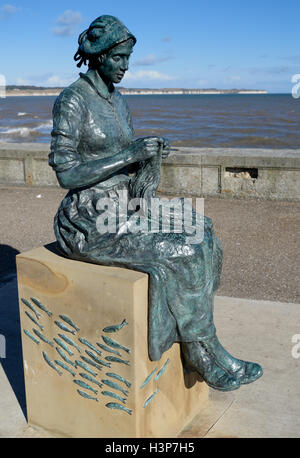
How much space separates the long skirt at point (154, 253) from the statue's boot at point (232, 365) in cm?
7

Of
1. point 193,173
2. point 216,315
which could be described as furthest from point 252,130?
point 216,315

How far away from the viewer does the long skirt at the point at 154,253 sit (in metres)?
3.08

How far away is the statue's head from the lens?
3131 millimetres

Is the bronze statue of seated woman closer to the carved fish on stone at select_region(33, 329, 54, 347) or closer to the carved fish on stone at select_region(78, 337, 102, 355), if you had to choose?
the carved fish on stone at select_region(78, 337, 102, 355)

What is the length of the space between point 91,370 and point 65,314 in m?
0.36

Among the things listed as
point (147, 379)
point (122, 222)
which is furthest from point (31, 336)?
point (122, 222)

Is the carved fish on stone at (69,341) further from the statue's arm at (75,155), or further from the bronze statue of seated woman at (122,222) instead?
the statue's arm at (75,155)

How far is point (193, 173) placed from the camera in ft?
32.2

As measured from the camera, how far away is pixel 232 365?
130 inches

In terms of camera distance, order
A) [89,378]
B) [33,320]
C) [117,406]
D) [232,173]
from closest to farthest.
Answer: [117,406] < [89,378] < [33,320] < [232,173]

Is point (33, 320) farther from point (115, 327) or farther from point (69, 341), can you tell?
point (115, 327)

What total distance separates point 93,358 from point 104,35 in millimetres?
1843

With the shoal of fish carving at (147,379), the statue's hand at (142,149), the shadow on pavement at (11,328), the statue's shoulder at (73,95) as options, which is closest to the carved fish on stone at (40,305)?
the shoal of fish carving at (147,379)

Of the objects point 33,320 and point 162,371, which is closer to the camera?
point 162,371
